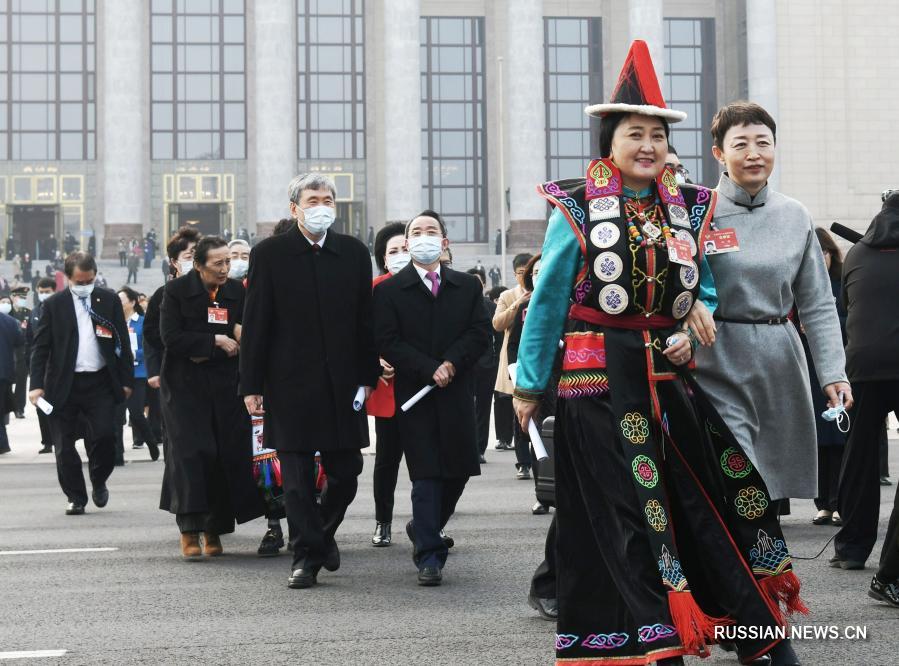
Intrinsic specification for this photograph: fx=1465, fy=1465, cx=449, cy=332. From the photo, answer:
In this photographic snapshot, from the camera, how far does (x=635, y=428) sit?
459 cm

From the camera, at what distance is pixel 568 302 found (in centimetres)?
486

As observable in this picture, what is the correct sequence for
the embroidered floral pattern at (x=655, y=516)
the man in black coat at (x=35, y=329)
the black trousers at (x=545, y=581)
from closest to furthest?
the embroidered floral pattern at (x=655, y=516) → the black trousers at (x=545, y=581) → the man in black coat at (x=35, y=329)

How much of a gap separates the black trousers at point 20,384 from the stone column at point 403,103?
25.8 meters

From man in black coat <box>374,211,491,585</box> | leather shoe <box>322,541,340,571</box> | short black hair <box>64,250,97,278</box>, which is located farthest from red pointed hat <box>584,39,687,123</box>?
short black hair <box>64,250,97,278</box>

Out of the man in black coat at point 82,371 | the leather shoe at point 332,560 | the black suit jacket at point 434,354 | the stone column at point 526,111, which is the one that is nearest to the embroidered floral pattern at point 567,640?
the black suit jacket at point 434,354

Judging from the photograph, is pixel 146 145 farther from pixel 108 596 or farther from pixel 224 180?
pixel 108 596

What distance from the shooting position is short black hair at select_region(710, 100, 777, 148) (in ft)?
18.8

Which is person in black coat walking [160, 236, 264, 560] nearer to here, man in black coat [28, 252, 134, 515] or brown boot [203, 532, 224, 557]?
brown boot [203, 532, 224, 557]

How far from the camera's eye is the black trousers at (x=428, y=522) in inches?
289

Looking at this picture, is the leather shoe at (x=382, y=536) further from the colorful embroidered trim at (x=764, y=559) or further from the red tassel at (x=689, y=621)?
the red tassel at (x=689, y=621)

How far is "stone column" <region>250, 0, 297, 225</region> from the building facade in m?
4.17

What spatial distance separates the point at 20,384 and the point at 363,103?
3484 centimetres

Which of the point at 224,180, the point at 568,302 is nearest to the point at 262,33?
the point at 224,180

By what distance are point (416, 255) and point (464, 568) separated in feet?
5.60
